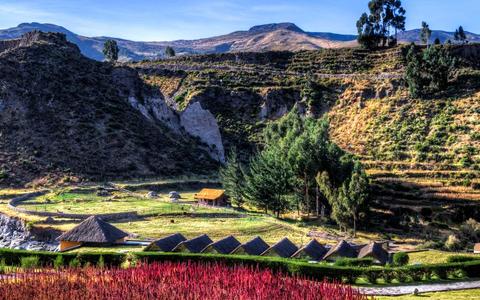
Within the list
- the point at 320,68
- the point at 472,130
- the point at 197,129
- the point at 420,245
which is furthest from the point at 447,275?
the point at 320,68

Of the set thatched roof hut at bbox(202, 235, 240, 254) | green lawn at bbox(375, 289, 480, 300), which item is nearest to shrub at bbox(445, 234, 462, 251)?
thatched roof hut at bbox(202, 235, 240, 254)

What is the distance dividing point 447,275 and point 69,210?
44622 millimetres

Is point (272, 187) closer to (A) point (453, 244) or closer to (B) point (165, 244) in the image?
(A) point (453, 244)

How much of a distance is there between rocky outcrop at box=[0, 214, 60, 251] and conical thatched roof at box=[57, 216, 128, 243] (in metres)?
4.79

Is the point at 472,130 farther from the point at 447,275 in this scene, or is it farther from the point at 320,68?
the point at 447,275

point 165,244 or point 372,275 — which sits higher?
point 372,275

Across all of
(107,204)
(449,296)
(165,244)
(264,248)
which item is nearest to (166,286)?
(449,296)

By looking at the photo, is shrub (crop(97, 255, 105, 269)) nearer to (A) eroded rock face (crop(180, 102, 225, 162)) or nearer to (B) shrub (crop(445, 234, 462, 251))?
(B) shrub (crop(445, 234, 462, 251))

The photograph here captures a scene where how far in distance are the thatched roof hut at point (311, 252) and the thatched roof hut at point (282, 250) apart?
67 centimetres

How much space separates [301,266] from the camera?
31.0 m

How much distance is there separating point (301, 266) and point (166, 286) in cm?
1137

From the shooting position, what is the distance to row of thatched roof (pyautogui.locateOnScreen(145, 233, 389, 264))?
39.1 metres

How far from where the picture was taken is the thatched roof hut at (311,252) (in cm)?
3974

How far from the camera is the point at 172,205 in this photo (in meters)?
67.2
